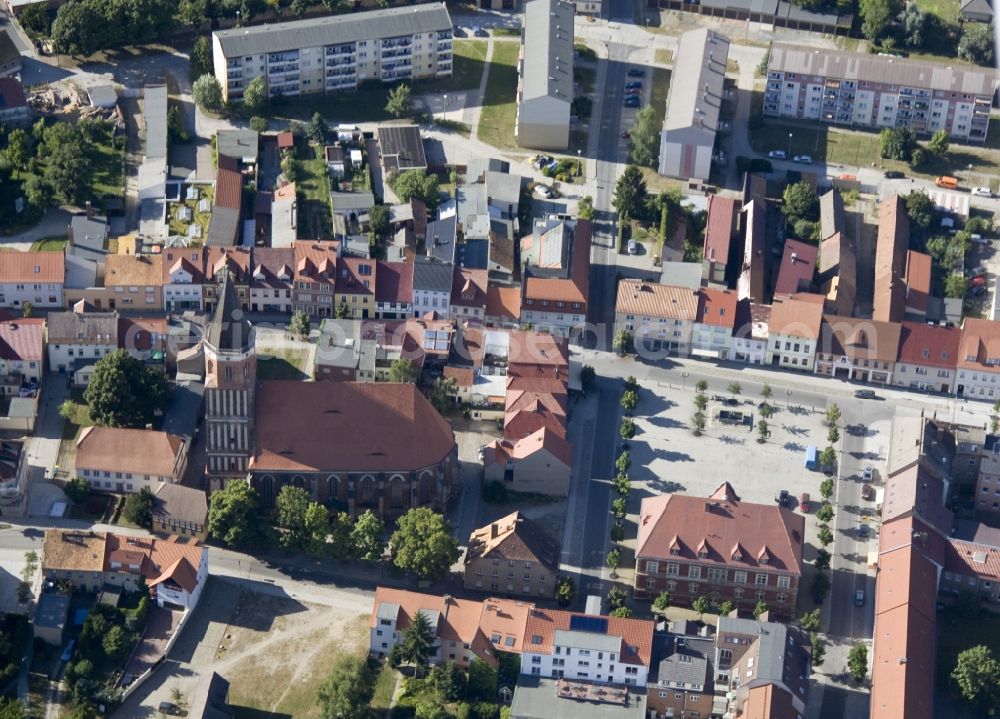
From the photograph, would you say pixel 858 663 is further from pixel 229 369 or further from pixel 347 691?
pixel 229 369

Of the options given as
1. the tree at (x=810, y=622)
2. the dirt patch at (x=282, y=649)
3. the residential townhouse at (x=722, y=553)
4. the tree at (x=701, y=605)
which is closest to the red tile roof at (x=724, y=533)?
the residential townhouse at (x=722, y=553)

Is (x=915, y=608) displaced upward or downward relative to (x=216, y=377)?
downward

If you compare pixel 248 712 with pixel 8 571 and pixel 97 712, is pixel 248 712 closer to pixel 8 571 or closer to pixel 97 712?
pixel 97 712

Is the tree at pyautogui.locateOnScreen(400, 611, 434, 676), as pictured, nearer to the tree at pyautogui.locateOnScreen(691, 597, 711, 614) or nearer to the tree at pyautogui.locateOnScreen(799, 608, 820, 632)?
the tree at pyautogui.locateOnScreen(691, 597, 711, 614)

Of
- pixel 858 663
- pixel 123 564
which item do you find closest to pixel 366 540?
pixel 123 564

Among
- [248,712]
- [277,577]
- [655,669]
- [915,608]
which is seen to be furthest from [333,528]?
[915,608]

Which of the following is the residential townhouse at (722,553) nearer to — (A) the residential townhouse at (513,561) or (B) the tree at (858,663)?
(B) the tree at (858,663)
